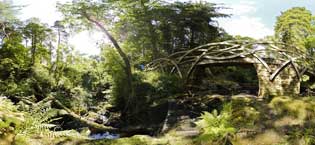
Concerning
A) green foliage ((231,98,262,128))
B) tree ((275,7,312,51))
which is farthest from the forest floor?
tree ((275,7,312,51))

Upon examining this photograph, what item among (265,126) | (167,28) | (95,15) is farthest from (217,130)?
(167,28)

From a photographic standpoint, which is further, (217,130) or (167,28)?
(167,28)

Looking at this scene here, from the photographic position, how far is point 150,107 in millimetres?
13336

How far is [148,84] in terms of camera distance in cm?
1363

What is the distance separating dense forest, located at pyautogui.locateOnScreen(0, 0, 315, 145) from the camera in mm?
5535

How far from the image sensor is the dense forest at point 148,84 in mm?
5535

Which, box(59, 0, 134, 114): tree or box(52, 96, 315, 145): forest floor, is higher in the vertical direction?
box(59, 0, 134, 114): tree

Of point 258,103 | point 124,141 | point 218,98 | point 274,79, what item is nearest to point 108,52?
point 218,98

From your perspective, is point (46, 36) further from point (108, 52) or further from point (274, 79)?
point (274, 79)

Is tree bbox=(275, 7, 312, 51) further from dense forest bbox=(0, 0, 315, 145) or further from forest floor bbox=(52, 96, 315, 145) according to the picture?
forest floor bbox=(52, 96, 315, 145)

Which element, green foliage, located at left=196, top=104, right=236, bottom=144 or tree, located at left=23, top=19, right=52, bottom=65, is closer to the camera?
green foliage, located at left=196, top=104, right=236, bottom=144

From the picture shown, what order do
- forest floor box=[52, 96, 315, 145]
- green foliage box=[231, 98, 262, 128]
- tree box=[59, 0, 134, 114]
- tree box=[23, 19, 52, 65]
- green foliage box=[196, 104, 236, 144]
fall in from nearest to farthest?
1. green foliage box=[196, 104, 236, 144]
2. forest floor box=[52, 96, 315, 145]
3. green foliage box=[231, 98, 262, 128]
4. tree box=[59, 0, 134, 114]
5. tree box=[23, 19, 52, 65]

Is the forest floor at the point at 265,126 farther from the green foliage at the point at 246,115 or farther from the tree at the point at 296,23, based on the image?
the tree at the point at 296,23

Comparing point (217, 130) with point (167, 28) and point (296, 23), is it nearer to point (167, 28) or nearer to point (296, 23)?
point (167, 28)
